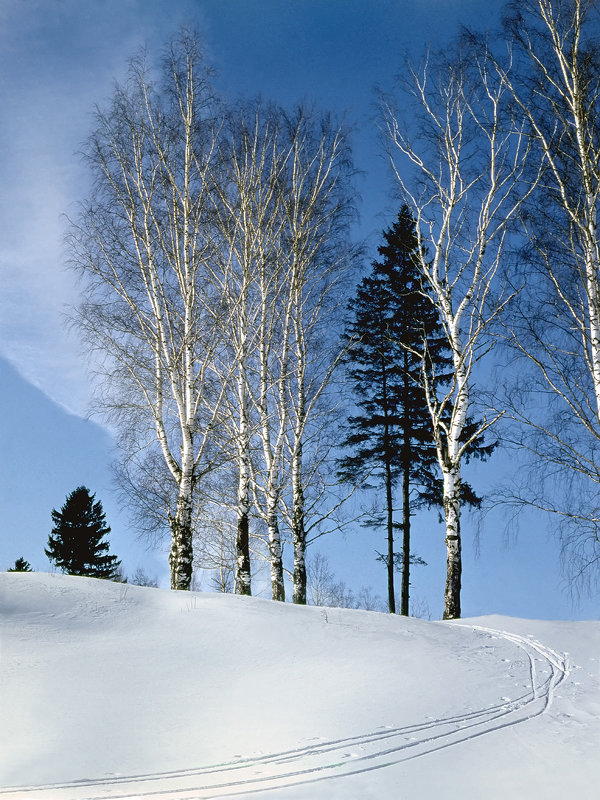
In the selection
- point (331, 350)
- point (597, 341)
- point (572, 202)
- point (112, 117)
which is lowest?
point (597, 341)

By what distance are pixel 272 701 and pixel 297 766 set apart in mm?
1076

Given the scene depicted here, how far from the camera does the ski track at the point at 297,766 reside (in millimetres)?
3355

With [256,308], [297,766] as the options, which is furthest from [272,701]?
[256,308]

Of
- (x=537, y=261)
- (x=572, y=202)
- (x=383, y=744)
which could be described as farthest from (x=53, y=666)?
(x=572, y=202)

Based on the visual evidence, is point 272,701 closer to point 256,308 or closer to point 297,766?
point 297,766

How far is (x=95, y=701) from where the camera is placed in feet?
15.0

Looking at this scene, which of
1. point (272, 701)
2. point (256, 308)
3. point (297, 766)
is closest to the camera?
point (297, 766)

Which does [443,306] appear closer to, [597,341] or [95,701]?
[597,341]

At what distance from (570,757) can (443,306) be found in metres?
8.63

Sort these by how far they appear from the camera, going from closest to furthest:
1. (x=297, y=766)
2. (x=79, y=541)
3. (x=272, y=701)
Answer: (x=297, y=766) < (x=272, y=701) < (x=79, y=541)

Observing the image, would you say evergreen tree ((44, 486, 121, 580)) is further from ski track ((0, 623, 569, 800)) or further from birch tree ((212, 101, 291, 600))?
ski track ((0, 623, 569, 800))

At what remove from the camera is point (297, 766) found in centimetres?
360

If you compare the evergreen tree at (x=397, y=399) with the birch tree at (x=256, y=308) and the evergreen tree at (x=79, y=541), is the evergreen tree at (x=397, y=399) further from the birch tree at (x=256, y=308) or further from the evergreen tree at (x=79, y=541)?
the evergreen tree at (x=79, y=541)

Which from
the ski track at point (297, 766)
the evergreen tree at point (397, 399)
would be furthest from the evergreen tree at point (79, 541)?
the ski track at point (297, 766)
